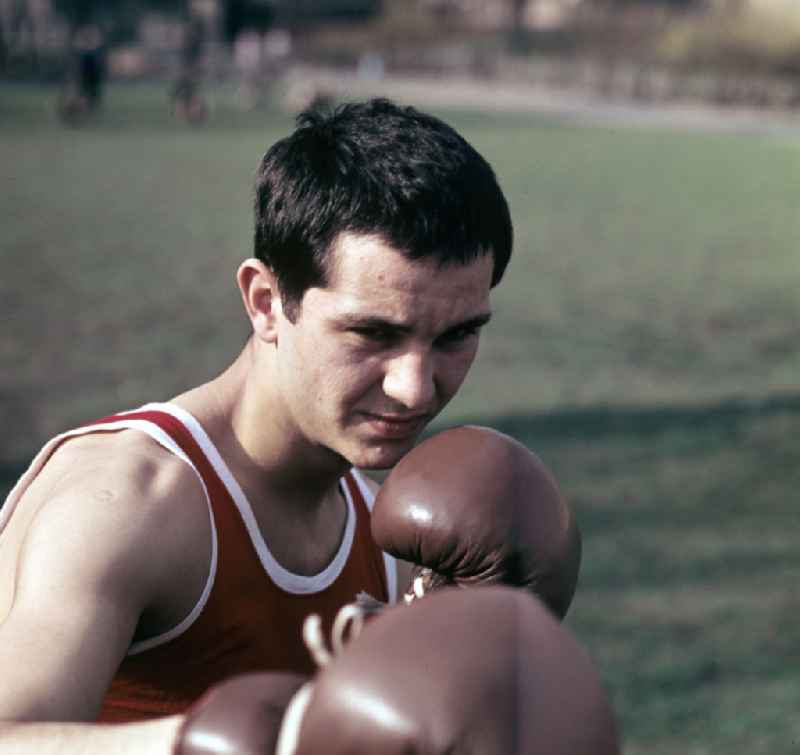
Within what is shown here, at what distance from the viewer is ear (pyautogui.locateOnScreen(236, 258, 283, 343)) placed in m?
2.24

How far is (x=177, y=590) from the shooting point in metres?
2.01

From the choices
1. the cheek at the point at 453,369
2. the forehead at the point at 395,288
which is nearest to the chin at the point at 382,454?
the cheek at the point at 453,369

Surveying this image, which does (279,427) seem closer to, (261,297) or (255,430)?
(255,430)

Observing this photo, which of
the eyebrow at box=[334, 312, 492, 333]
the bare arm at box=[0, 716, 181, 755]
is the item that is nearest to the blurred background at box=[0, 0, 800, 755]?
the eyebrow at box=[334, 312, 492, 333]

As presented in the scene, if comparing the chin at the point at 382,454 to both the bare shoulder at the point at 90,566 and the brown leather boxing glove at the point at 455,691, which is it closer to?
the bare shoulder at the point at 90,566

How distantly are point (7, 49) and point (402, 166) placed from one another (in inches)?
1647

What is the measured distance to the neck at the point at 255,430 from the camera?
229cm

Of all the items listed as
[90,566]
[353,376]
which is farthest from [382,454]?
[90,566]

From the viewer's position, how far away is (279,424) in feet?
7.54

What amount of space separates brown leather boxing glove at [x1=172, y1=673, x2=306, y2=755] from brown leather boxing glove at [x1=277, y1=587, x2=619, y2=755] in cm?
3

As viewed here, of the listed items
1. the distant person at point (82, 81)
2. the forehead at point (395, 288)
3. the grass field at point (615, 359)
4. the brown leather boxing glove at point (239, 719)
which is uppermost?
the forehead at point (395, 288)

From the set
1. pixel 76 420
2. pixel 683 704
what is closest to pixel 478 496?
pixel 683 704

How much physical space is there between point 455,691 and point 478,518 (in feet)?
2.10

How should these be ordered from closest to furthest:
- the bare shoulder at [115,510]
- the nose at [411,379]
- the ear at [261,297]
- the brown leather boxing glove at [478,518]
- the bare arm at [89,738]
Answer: the bare arm at [89,738]
the bare shoulder at [115,510]
the brown leather boxing glove at [478,518]
the nose at [411,379]
the ear at [261,297]
